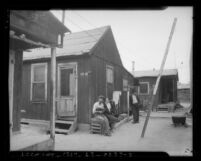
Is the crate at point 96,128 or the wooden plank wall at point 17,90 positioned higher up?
the wooden plank wall at point 17,90

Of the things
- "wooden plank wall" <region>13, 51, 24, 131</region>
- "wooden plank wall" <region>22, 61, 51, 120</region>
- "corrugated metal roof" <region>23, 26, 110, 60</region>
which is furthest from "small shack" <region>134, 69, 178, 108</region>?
"wooden plank wall" <region>13, 51, 24, 131</region>

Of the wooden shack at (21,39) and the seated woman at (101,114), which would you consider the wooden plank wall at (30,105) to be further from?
the wooden shack at (21,39)

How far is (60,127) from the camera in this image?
8.68 metres

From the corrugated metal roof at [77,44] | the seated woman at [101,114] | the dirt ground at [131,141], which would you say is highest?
the corrugated metal roof at [77,44]

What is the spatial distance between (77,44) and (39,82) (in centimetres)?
252

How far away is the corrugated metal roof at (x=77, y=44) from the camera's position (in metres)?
8.72

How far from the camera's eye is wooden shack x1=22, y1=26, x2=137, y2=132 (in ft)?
28.0

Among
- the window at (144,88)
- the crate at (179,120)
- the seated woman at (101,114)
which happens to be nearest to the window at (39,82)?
the seated woman at (101,114)

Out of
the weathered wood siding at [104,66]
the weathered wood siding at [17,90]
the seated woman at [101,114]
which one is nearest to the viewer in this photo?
the weathered wood siding at [17,90]

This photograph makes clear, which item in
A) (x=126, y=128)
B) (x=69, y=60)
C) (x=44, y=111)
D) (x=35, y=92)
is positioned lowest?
(x=126, y=128)

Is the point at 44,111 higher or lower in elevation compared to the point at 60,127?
higher

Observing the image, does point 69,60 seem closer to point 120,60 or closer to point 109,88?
point 109,88
